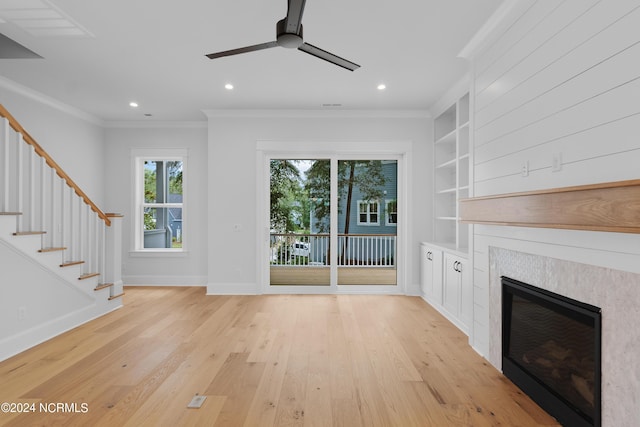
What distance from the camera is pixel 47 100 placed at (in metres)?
4.58

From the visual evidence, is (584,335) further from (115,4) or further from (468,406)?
(115,4)

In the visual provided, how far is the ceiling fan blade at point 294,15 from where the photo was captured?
1.87 metres

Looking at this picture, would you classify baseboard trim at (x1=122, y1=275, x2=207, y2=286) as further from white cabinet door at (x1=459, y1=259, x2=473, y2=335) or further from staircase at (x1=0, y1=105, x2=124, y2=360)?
white cabinet door at (x1=459, y1=259, x2=473, y2=335)

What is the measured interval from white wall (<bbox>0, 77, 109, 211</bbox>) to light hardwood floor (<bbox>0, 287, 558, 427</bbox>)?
241cm

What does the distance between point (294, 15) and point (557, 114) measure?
5.50 ft

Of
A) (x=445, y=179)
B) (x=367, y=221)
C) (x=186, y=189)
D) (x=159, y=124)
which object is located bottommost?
(x=367, y=221)

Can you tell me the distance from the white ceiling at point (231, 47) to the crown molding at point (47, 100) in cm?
13

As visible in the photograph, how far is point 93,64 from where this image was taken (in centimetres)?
353

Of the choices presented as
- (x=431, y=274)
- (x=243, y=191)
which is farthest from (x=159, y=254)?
(x=431, y=274)

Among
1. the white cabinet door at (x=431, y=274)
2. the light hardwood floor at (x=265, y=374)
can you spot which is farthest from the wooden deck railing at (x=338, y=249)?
the light hardwood floor at (x=265, y=374)

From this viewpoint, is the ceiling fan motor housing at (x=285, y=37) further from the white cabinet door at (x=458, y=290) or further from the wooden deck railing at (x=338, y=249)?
the wooden deck railing at (x=338, y=249)

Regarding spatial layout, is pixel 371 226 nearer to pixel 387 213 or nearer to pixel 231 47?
pixel 387 213

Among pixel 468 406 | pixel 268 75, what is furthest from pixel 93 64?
pixel 468 406

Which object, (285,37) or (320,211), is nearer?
(285,37)
